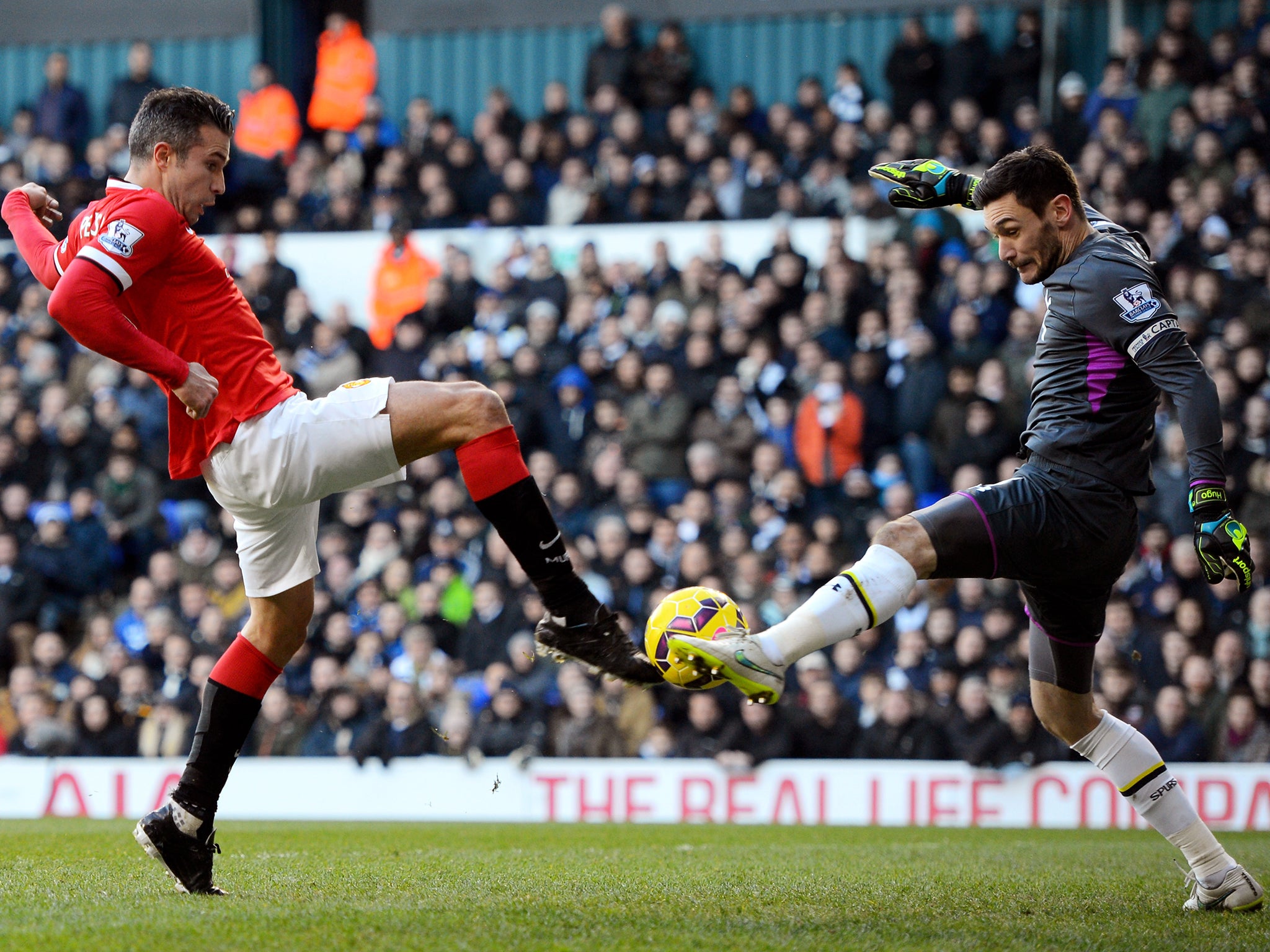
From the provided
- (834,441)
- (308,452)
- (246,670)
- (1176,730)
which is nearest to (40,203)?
(308,452)

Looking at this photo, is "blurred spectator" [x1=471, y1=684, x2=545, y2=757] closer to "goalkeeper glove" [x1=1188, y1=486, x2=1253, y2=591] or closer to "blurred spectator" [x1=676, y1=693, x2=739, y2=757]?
"blurred spectator" [x1=676, y1=693, x2=739, y2=757]

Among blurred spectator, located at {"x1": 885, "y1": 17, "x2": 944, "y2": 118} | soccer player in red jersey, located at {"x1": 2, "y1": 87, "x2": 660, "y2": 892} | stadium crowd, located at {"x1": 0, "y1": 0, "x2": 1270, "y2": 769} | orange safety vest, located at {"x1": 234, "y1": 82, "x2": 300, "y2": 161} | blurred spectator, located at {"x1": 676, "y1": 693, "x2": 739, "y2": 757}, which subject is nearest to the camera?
soccer player in red jersey, located at {"x1": 2, "y1": 87, "x2": 660, "y2": 892}

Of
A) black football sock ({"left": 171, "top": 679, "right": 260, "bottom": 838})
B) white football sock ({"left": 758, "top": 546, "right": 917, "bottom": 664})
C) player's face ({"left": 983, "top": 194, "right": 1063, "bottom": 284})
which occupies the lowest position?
black football sock ({"left": 171, "top": 679, "right": 260, "bottom": 838})

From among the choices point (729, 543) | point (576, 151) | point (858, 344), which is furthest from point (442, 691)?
point (576, 151)

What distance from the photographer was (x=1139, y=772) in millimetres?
5395

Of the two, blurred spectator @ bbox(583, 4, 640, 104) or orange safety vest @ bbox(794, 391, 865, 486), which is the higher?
blurred spectator @ bbox(583, 4, 640, 104)

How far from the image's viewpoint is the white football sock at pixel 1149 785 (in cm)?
534

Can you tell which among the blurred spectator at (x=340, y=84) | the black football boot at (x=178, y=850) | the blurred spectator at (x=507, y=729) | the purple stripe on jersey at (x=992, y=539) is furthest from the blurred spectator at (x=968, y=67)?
the black football boot at (x=178, y=850)

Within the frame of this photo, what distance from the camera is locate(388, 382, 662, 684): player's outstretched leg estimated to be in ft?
15.8

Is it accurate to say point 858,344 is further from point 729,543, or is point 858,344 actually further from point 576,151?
point 576,151

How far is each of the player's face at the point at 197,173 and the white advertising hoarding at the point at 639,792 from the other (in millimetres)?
6007

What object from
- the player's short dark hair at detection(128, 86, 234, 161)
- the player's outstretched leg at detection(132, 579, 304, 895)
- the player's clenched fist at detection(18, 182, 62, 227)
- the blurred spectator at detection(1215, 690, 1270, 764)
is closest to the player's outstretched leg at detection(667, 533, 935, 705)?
the player's outstretched leg at detection(132, 579, 304, 895)

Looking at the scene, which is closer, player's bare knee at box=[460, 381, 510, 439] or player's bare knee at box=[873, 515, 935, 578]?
player's bare knee at box=[873, 515, 935, 578]

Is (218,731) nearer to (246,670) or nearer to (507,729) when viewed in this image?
(246,670)
